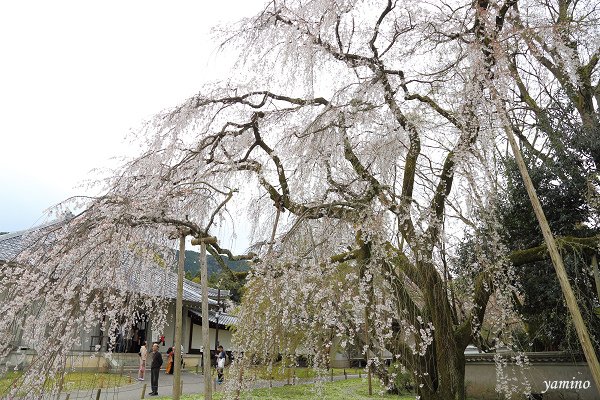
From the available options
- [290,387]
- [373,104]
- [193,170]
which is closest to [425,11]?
[373,104]

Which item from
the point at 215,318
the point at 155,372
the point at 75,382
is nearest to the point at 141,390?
the point at 155,372

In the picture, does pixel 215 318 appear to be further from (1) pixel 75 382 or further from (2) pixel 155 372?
(1) pixel 75 382

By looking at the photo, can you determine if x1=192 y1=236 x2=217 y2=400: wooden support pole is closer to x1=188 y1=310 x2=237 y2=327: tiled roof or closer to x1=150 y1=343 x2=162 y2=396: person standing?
x1=150 y1=343 x2=162 y2=396: person standing

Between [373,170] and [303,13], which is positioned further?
[373,170]

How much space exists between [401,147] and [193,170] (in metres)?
2.99

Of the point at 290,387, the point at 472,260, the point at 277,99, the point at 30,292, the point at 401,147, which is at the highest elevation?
→ the point at 277,99

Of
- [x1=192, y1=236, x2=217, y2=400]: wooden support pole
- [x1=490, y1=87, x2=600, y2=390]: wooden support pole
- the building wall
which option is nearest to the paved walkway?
the building wall

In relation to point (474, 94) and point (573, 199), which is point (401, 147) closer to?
point (474, 94)

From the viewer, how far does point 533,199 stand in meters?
4.57

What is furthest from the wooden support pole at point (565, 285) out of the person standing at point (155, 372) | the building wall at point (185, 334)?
the building wall at point (185, 334)

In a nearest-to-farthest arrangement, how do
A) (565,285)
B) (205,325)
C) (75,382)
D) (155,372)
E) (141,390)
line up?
1. (565,285)
2. (205,325)
3. (75,382)
4. (155,372)
5. (141,390)

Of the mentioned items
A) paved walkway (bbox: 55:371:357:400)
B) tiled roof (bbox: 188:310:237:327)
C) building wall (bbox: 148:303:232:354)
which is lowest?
paved walkway (bbox: 55:371:357:400)

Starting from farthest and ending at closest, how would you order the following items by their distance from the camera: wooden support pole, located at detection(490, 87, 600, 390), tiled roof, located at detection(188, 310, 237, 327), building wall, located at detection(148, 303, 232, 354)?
tiled roof, located at detection(188, 310, 237, 327) < building wall, located at detection(148, 303, 232, 354) < wooden support pole, located at detection(490, 87, 600, 390)

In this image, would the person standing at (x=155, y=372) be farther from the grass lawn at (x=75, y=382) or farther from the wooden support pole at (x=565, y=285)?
the wooden support pole at (x=565, y=285)
